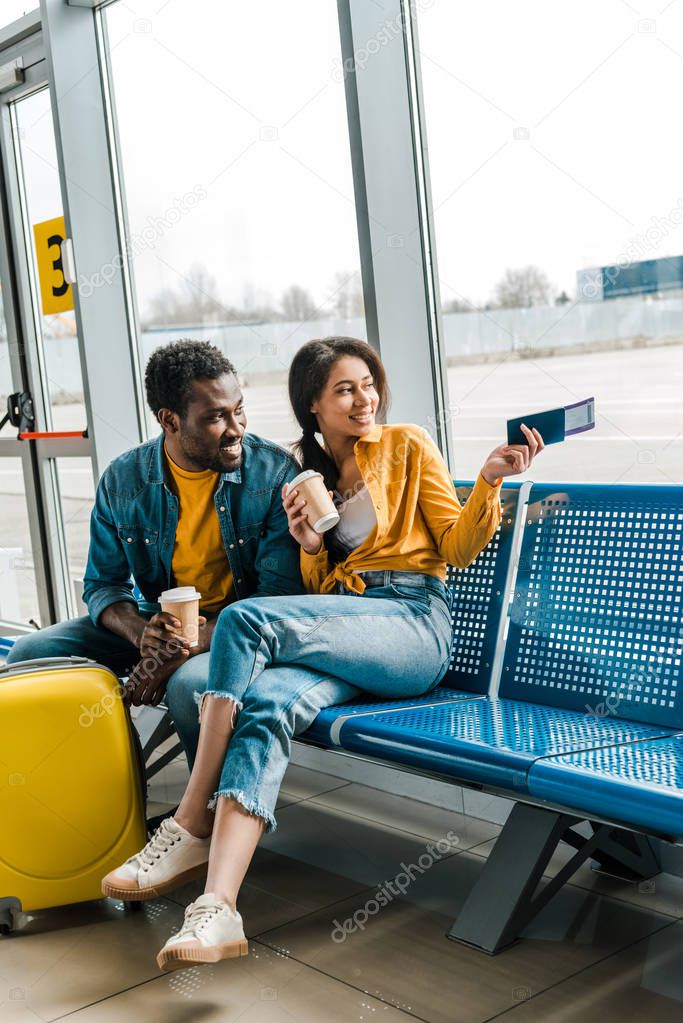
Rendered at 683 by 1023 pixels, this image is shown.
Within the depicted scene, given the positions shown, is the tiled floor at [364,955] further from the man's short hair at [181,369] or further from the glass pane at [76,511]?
the glass pane at [76,511]

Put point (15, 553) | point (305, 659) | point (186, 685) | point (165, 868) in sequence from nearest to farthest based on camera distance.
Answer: point (165, 868) → point (305, 659) → point (186, 685) → point (15, 553)

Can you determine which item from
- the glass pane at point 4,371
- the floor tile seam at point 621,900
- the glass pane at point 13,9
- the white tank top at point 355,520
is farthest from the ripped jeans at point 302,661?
the glass pane at point 13,9

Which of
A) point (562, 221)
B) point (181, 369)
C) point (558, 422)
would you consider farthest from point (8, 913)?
point (562, 221)

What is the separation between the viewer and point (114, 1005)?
2.10 metres

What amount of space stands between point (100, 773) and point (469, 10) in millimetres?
2192

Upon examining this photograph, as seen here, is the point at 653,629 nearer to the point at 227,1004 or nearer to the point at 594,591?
the point at 594,591

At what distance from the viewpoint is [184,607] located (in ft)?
8.68

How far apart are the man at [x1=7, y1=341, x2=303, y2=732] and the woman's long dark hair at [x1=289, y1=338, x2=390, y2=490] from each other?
0.42ft

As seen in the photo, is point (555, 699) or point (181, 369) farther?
point (181, 369)

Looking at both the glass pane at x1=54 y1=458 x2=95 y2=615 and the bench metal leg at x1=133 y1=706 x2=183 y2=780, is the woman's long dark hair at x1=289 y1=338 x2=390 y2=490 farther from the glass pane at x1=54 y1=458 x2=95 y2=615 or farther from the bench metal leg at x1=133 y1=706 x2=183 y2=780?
the glass pane at x1=54 y1=458 x2=95 y2=615

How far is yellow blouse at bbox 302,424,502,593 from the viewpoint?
2.63 metres

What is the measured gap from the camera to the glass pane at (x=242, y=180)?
3.46 metres

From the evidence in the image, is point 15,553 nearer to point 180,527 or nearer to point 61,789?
point 180,527

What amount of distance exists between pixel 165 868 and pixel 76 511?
8.91 ft
